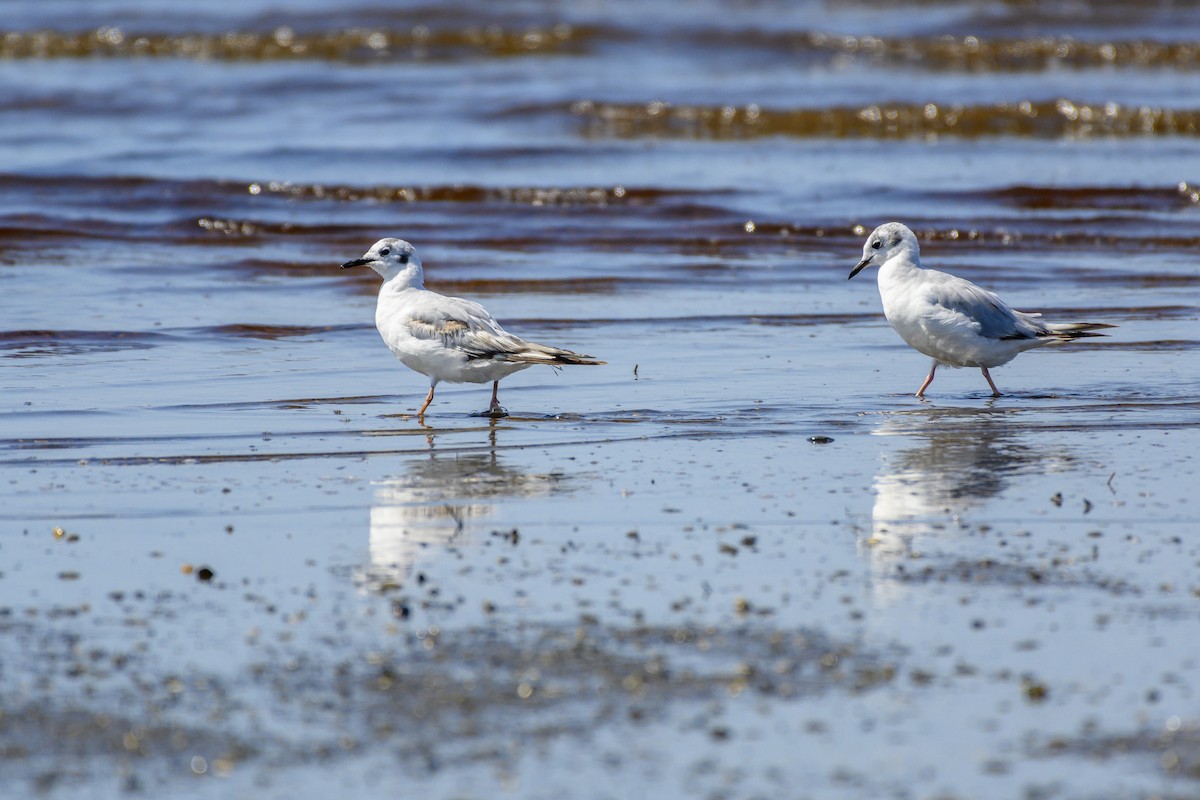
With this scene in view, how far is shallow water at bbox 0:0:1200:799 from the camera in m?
3.65

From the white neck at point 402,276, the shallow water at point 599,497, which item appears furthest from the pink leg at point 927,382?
the white neck at point 402,276

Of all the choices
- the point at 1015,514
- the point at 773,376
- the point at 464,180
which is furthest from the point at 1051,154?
the point at 1015,514

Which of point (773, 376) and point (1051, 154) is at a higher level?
point (1051, 154)

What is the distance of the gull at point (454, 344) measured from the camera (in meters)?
7.82

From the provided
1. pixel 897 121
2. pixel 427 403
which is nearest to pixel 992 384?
pixel 427 403

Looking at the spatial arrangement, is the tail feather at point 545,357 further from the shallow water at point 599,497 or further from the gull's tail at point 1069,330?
the gull's tail at point 1069,330

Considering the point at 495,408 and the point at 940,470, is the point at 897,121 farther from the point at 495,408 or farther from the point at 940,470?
the point at 940,470

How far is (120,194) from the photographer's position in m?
17.1

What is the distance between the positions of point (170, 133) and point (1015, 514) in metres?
17.9

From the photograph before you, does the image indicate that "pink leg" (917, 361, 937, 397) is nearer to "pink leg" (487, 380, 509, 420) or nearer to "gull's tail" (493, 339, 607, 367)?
"gull's tail" (493, 339, 607, 367)

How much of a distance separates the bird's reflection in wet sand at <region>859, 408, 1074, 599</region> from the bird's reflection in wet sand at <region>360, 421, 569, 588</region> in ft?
4.24

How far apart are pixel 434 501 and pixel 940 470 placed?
1.98 meters

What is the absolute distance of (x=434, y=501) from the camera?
232 inches

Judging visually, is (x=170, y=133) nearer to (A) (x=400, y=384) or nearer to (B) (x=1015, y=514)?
(A) (x=400, y=384)
